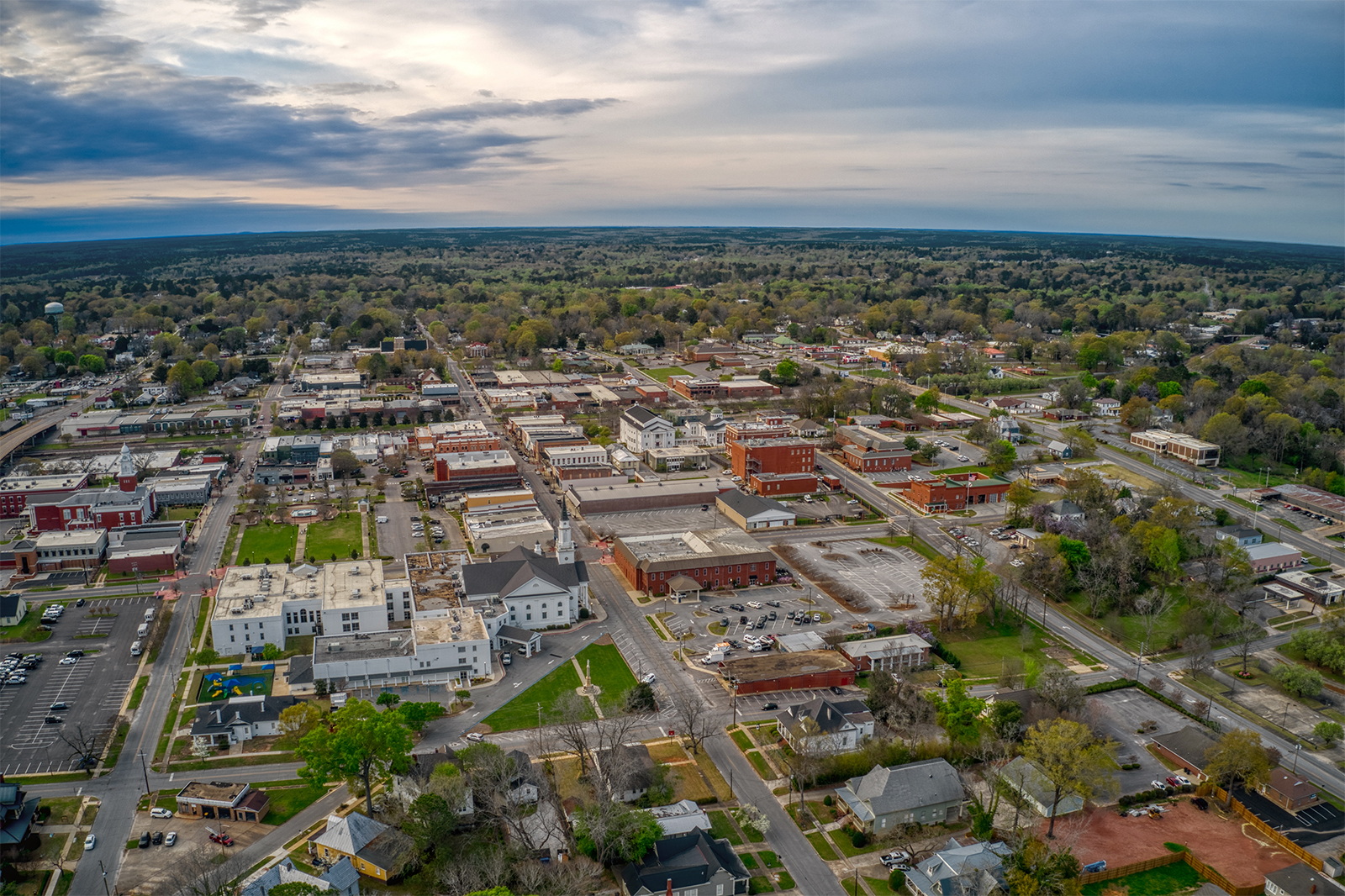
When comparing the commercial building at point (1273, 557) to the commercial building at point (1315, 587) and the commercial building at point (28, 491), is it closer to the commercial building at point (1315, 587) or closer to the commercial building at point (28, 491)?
the commercial building at point (1315, 587)

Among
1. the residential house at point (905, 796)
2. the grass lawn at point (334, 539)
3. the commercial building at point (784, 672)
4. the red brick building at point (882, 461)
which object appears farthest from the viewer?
the red brick building at point (882, 461)

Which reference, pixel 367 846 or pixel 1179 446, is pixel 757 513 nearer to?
pixel 367 846

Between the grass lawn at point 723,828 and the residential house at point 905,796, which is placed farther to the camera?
the residential house at point 905,796

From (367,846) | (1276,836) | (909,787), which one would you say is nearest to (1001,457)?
(1276,836)

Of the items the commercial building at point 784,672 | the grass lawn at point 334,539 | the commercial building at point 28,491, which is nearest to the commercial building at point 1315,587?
the commercial building at point 784,672

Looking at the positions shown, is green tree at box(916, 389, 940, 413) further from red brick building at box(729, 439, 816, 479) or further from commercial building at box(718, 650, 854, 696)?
commercial building at box(718, 650, 854, 696)

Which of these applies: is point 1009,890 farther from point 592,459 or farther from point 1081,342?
point 1081,342
